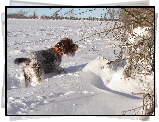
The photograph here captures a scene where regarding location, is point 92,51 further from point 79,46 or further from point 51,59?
point 51,59

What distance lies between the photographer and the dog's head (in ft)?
8.22

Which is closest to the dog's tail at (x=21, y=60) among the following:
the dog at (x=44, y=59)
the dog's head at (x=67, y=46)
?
the dog at (x=44, y=59)

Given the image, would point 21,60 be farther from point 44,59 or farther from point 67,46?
point 67,46

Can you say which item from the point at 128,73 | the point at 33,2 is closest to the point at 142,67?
the point at 128,73

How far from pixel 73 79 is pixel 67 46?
248 millimetres

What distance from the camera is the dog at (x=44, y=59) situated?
2.50 m

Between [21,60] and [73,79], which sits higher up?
[21,60]

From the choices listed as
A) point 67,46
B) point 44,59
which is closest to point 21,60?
point 44,59

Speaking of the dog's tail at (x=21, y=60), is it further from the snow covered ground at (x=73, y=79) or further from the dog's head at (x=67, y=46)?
the dog's head at (x=67, y=46)

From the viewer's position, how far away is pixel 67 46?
2510mm

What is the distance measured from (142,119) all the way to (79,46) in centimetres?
69

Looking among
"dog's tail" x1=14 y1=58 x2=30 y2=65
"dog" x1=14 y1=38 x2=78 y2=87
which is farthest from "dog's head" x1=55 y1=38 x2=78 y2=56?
"dog's tail" x1=14 y1=58 x2=30 y2=65

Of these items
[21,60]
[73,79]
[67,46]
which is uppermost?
[67,46]

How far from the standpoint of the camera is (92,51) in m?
2.55
